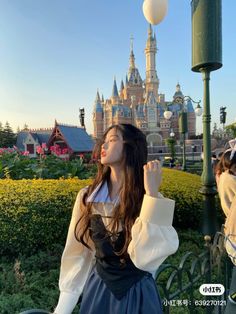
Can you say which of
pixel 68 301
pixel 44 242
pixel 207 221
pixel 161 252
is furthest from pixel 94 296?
pixel 44 242

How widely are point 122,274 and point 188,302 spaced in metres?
1.03

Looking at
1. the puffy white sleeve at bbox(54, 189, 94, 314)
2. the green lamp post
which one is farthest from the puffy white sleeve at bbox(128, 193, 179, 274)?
the green lamp post

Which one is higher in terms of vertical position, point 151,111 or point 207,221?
point 151,111

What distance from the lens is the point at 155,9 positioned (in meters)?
3.21

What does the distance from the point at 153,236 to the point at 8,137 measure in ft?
128

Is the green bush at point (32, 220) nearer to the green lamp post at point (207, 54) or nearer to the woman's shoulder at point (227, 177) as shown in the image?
the green lamp post at point (207, 54)

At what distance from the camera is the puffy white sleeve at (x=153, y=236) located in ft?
3.97

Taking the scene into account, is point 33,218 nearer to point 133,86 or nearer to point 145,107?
point 145,107

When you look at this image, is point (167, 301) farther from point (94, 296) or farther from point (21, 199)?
point (21, 199)

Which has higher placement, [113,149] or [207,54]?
[207,54]

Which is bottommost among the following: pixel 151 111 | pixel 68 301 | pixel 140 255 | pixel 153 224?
pixel 68 301

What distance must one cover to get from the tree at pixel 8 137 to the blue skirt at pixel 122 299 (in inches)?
1457

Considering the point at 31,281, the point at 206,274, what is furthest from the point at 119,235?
the point at 31,281

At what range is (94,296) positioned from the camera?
4.75 feet
